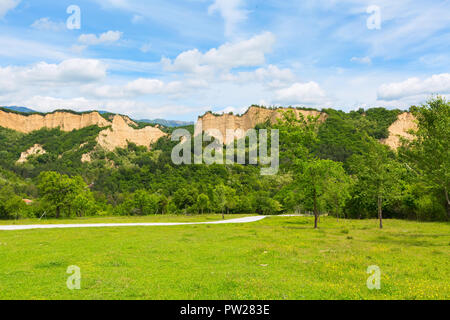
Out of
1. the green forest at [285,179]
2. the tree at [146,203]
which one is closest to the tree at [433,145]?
the green forest at [285,179]

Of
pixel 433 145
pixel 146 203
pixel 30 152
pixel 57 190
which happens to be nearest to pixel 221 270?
pixel 433 145

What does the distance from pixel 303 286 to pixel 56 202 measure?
59224 millimetres

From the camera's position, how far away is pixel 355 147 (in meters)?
135

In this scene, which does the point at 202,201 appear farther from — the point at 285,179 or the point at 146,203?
the point at 285,179

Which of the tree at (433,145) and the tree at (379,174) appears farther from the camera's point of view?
the tree at (379,174)

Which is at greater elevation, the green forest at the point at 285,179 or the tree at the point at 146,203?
the green forest at the point at 285,179

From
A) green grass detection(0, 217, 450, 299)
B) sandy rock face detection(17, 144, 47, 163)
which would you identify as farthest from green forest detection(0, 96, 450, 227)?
green grass detection(0, 217, 450, 299)

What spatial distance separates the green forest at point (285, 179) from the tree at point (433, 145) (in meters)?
0.08

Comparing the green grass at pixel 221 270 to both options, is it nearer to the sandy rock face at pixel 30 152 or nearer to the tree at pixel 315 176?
the tree at pixel 315 176

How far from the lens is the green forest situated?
101ft

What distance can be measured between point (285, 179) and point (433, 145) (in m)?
105

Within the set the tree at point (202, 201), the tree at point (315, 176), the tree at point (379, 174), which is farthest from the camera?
the tree at point (202, 201)

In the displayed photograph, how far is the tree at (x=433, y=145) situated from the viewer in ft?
74.8

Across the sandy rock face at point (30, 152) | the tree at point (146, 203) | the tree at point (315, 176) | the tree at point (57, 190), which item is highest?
the sandy rock face at point (30, 152)
